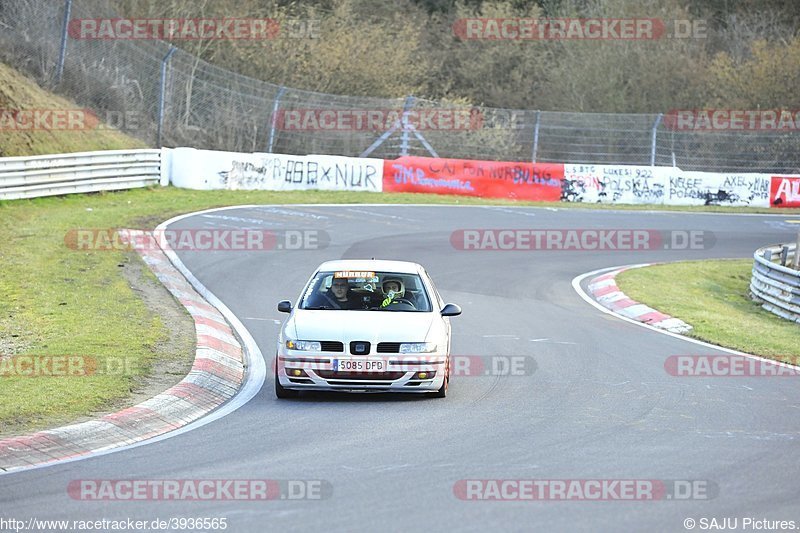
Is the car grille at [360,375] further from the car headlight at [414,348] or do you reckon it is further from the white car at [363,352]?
the car headlight at [414,348]

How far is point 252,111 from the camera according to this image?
33.1m

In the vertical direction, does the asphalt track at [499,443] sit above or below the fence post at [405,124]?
below

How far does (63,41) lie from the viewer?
100ft

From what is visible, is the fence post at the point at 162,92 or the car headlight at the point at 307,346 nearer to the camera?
the car headlight at the point at 307,346

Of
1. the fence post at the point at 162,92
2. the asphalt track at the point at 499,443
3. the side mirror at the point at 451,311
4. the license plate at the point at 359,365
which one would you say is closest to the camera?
the asphalt track at the point at 499,443

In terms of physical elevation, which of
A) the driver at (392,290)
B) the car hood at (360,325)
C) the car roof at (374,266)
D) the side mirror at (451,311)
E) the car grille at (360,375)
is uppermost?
the car roof at (374,266)

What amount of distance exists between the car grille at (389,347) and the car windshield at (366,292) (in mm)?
846

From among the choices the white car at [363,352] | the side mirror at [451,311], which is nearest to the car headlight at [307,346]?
the white car at [363,352]

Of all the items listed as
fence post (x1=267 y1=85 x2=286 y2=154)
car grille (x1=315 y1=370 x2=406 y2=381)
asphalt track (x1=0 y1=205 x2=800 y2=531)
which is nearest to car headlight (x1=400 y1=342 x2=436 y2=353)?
car grille (x1=315 y1=370 x2=406 y2=381)

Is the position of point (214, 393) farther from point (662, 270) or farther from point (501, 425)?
point (662, 270)

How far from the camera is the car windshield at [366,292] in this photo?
11141 mm

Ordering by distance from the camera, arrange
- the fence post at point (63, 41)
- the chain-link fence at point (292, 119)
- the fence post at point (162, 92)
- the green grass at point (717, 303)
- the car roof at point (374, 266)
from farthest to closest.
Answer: the chain-link fence at point (292, 119) → the fence post at point (162, 92) → the fence post at point (63, 41) → the green grass at point (717, 303) → the car roof at point (374, 266)

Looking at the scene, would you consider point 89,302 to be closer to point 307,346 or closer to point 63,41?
point 307,346

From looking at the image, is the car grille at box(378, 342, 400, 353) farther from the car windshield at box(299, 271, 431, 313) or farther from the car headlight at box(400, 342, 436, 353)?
the car windshield at box(299, 271, 431, 313)
